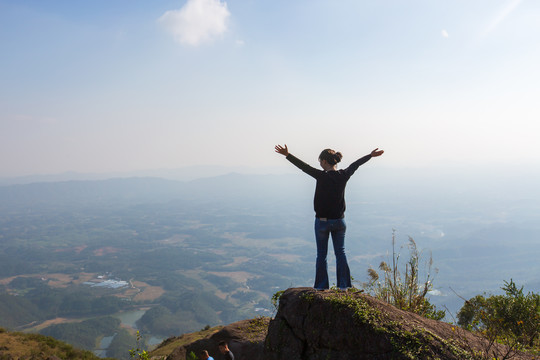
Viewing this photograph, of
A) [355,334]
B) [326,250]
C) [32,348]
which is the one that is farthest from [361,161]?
[32,348]

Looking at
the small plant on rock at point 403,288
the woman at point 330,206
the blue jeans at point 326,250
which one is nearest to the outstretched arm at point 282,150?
the woman at point 330,206

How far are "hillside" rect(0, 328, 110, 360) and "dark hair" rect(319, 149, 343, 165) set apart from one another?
16.9 meters

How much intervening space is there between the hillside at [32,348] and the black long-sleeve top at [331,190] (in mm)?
16286

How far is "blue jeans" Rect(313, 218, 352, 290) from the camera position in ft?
23.4

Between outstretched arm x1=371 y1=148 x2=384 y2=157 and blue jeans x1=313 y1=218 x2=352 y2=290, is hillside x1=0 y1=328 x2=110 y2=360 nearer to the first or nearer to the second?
blue jeans x1=313 y1=218 x2=352 y2=290

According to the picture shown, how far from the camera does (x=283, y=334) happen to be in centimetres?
675

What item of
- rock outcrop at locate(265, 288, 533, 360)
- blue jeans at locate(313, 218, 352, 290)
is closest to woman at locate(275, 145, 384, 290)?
blue jeans at locate(313, 218, 352, 290)

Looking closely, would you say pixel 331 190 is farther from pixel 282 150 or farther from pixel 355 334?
pixel 355 334

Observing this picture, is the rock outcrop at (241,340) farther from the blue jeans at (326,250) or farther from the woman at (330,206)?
the woman at (330,206)

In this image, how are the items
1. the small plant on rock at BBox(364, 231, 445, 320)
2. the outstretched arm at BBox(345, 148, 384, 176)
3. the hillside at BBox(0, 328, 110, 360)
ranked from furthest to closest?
the hillside at BBox(0, 328, 110, 360) < the small plant on rock at BBox(364, 231, 445, 320) < the outstretched arm at BBox(345, 148, 384, 176)

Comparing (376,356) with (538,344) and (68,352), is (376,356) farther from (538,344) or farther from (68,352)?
(68,352)

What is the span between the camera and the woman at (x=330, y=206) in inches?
279

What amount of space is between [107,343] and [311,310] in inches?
5474

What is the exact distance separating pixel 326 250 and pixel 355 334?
185cm
